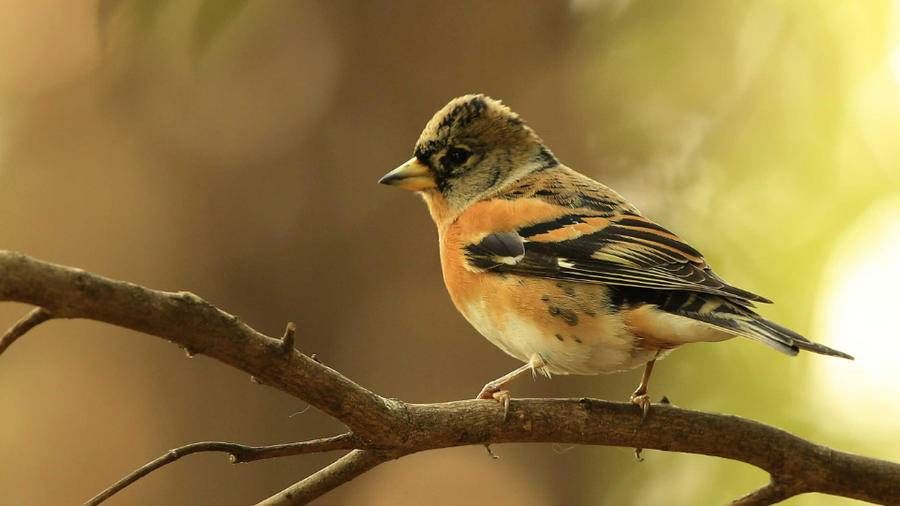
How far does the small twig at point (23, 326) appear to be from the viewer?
1.66 meters

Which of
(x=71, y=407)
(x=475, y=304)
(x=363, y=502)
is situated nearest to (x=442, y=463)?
(x=363, y=502)

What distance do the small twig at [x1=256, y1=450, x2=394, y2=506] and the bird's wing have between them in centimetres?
111

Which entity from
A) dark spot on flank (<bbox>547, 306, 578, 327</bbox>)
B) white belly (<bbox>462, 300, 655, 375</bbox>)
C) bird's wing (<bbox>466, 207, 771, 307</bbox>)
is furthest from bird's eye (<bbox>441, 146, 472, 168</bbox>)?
dark spot on flank (<bbox>547, 306, 578, 327</bbox>)

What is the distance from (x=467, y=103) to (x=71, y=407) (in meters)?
2.49

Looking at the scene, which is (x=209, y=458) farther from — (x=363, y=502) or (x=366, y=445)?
(x=366, y=445)

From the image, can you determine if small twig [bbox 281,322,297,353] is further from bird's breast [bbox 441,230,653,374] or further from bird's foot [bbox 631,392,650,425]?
bird's breast [bbox 441,230,653,374]

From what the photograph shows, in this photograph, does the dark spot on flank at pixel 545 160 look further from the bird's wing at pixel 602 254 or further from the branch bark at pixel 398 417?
the branch bark at pixel 398 417

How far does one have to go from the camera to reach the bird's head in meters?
3.90

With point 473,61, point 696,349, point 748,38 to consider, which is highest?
point 748,38

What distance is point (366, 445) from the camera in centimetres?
223

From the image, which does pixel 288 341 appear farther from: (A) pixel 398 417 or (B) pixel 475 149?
(B) pixel 475 149

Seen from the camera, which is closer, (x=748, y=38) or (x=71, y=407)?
(x=71, y=407)

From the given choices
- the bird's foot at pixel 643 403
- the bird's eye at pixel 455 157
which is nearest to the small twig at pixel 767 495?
the bird's foot at pixel 643 403

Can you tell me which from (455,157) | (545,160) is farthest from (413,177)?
(545,160)
